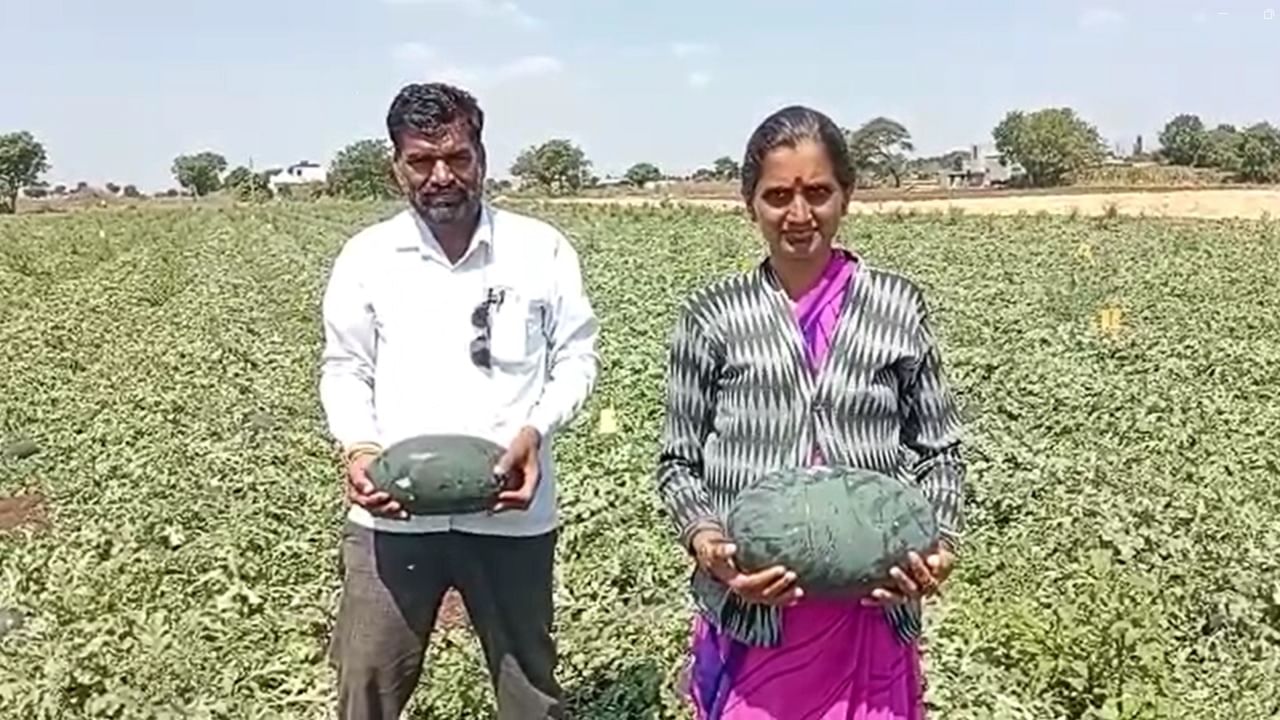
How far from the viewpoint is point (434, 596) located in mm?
3676

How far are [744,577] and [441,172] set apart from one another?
1.25 meters

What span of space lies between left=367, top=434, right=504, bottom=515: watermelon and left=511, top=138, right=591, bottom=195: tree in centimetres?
6741

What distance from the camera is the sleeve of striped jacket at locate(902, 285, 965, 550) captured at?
2.86 metres

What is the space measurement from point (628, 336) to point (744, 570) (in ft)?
33.6

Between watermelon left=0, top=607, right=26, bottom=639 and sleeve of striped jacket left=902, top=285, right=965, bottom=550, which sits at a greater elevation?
sleeve of striped jacket left=902, top=285, right=965, bottom=550

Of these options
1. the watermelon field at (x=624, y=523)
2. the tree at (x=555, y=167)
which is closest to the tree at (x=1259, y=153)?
the tree at (x=555, y=167)

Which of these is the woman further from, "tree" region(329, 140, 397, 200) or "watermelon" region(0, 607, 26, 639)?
"tree" region(329, 140, 397, 200)

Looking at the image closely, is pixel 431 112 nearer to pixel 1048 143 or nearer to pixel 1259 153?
pixel 1259 153

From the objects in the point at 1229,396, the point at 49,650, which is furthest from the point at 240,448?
the point at 1229,396

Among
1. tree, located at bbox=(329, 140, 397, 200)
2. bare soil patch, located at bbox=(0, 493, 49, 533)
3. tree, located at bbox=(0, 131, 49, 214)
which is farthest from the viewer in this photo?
tree, located at bbox=(0, 131, 49, 214)

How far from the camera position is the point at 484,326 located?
11.6 feet

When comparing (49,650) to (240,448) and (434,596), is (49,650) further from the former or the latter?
(240,448)

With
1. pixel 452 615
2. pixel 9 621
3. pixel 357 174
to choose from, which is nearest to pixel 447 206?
pixel 452 615

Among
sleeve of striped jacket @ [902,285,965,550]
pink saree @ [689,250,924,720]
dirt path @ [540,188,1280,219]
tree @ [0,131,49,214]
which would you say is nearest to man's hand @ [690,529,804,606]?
pink saree @ [689,250,924,720]
